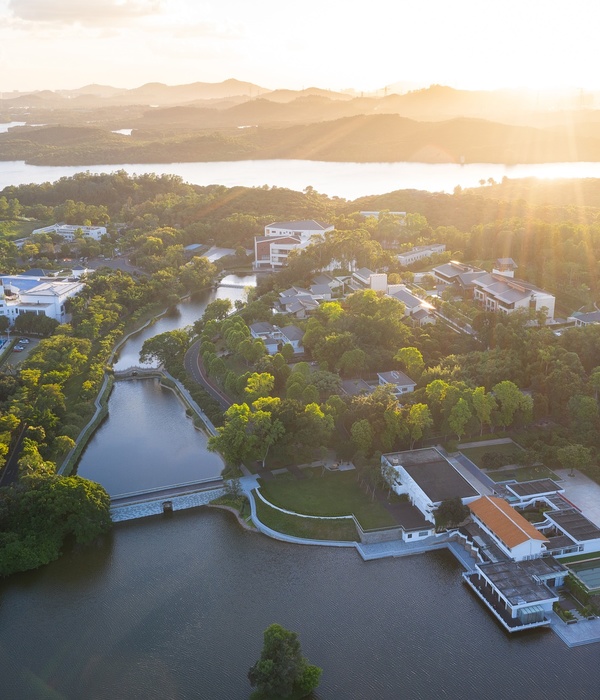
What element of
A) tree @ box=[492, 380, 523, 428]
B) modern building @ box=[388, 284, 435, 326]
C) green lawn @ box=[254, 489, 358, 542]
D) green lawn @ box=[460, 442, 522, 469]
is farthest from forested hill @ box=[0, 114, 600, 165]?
green lawn @ box=[254, 489, 358, 542]

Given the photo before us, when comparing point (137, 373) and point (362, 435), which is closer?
point (362, 435)

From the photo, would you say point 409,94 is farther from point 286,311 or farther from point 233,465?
point 233,465

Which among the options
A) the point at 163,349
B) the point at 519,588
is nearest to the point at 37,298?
the point at 163,349

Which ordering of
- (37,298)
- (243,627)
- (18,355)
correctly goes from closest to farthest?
1. (243,627)
2. (18,355)
3. (37,298)

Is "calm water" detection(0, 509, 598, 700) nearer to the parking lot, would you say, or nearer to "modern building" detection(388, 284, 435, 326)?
the parking lot

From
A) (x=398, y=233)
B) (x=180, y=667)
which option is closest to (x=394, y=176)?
(x=398, y=233)

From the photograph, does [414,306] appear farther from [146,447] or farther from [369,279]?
[146,447]

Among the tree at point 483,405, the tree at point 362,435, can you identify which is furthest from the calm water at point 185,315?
the tree at point 483,405
